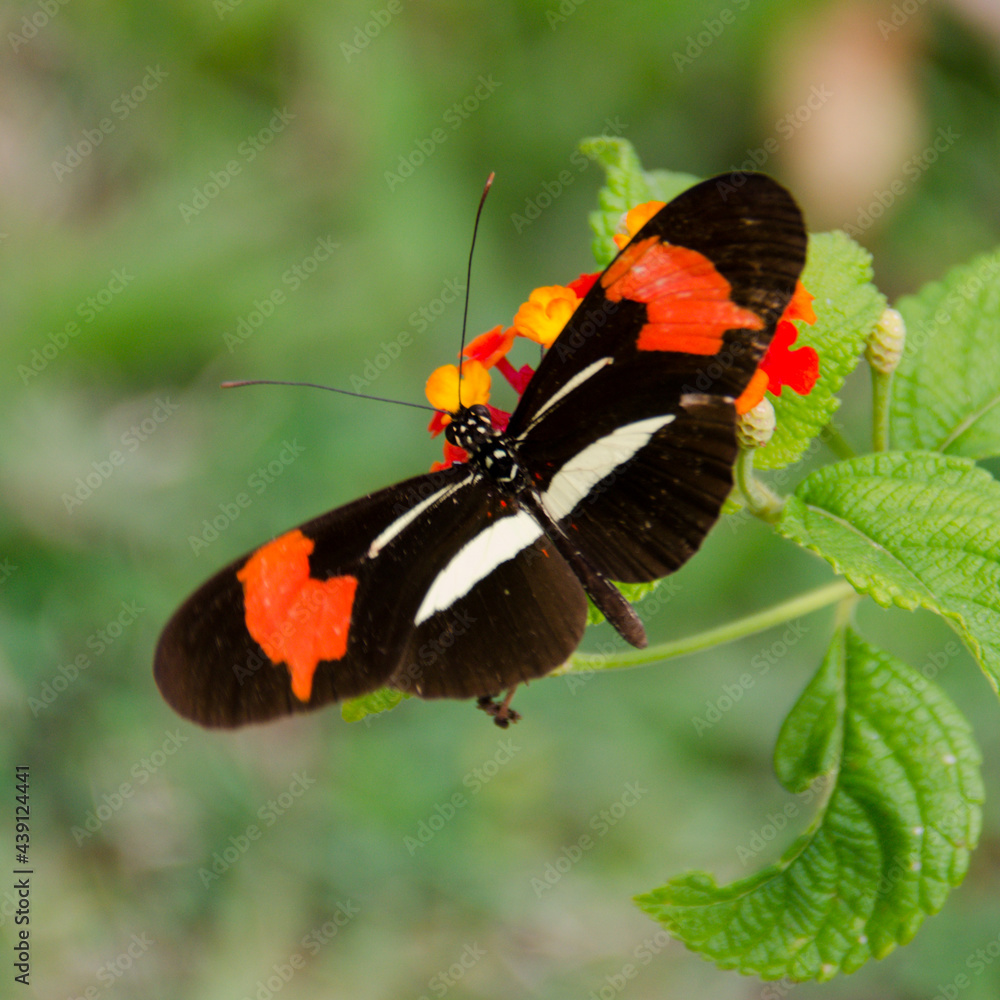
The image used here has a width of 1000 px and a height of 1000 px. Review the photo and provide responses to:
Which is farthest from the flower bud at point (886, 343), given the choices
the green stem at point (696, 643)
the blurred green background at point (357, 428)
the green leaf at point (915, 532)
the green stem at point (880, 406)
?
the blurred green background at point (357, 428)

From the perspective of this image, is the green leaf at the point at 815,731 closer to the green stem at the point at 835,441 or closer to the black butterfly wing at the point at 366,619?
the green stem at the point at 835,441

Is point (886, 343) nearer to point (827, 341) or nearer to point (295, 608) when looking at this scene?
point (827, 341)

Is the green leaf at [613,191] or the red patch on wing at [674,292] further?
the green leaf at [613,191]

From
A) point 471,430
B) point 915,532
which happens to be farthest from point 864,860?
point 471,430

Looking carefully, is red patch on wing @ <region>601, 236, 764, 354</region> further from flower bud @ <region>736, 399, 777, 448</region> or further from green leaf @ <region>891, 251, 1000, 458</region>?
green leaf @ <region>891, 251, 1000, 458</region>

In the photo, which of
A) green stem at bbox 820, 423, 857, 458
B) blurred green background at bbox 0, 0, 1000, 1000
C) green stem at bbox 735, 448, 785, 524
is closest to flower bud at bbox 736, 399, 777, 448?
green stem at bbox 735, 448, 785, 524

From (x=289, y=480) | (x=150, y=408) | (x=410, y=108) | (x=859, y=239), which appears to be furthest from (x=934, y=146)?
(x=150, y=408)
